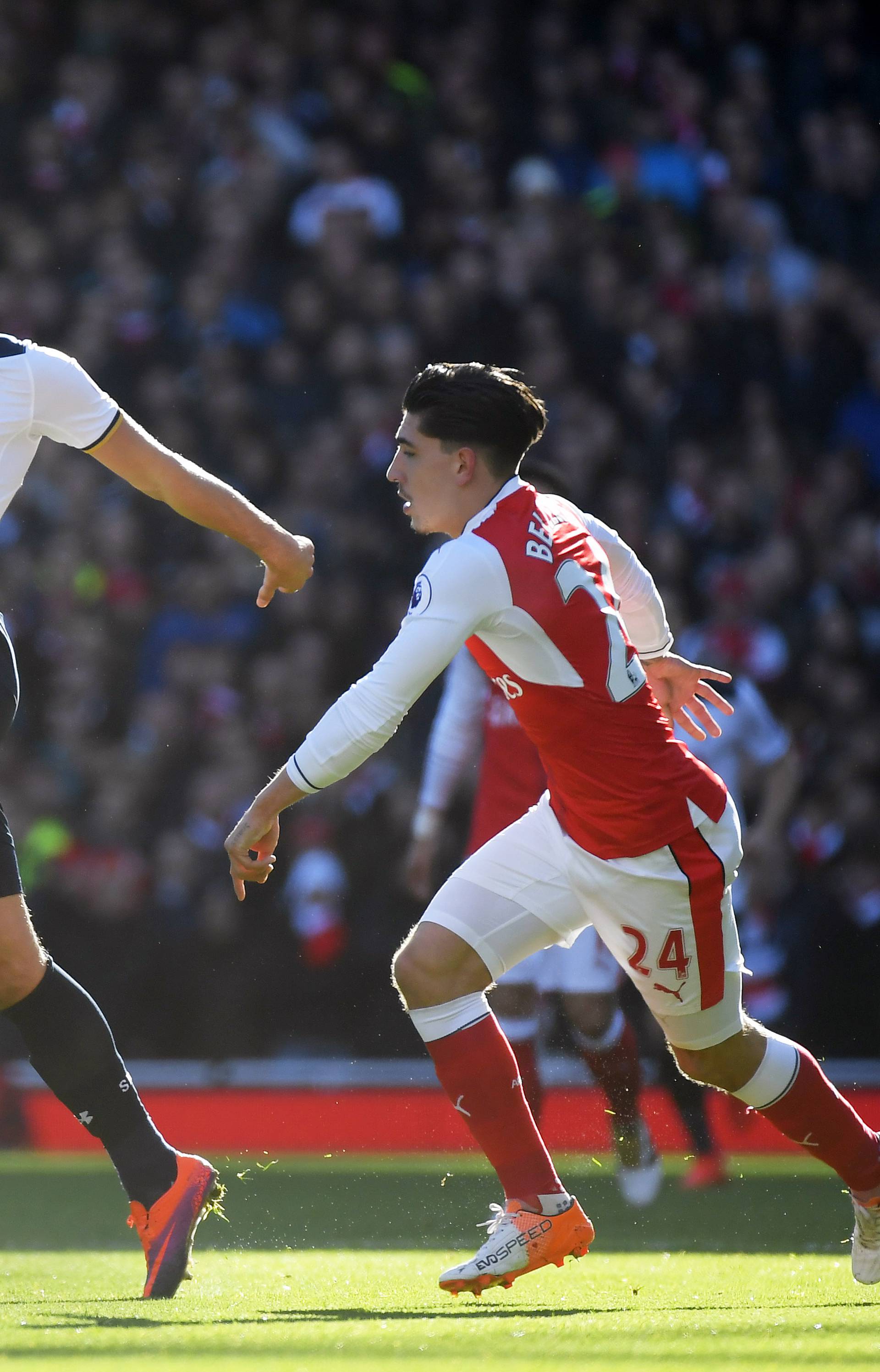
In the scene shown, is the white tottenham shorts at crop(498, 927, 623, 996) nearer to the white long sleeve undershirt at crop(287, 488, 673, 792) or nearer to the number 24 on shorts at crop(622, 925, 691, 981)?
the number 24 on shorts at crop(622, 925, 691, 981)

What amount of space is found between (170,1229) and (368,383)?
7031mm

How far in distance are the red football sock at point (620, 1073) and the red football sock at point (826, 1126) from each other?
6.11 ft

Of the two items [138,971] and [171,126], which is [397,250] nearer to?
[171,126]

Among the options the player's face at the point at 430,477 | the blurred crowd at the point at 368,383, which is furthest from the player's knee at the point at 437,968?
the blurred crowd at the point at 368,383

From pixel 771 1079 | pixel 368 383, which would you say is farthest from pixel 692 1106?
pixel 368 383

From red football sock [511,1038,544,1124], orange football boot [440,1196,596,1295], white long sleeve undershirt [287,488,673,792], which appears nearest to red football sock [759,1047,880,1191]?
orange football boot [440,1196,596,1295]

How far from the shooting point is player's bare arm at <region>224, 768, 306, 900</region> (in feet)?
10.9

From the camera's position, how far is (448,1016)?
3.64 m

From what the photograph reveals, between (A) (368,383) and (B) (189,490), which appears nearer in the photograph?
(B) (189,490)

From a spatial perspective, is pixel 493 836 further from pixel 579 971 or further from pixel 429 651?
pixel 429 651

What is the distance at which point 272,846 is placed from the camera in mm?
3422

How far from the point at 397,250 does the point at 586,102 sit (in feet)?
5.26

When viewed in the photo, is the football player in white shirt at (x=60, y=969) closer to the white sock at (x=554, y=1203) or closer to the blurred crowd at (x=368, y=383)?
the white sock at (x=554, y=1203)

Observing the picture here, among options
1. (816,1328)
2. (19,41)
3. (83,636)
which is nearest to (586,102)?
(19,41)
